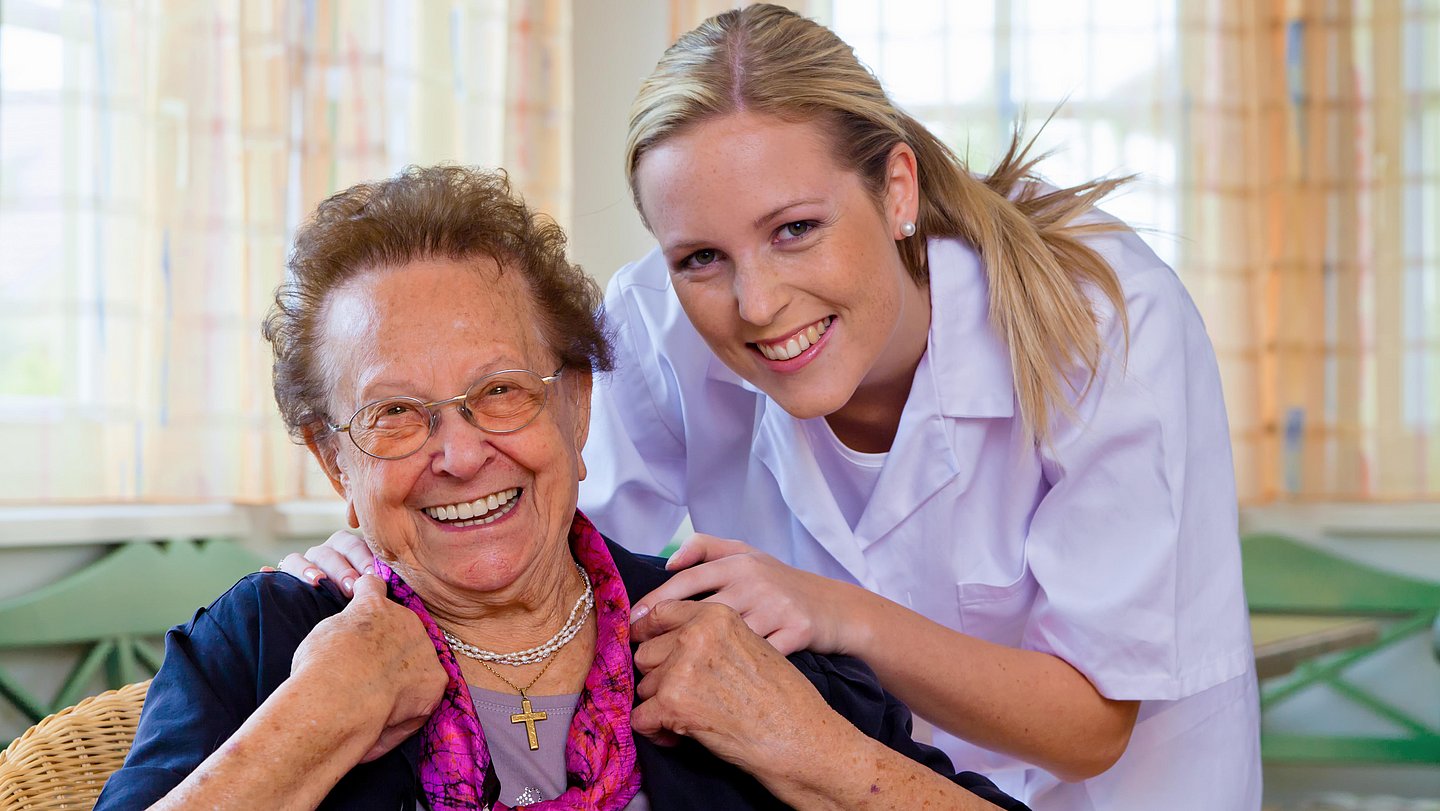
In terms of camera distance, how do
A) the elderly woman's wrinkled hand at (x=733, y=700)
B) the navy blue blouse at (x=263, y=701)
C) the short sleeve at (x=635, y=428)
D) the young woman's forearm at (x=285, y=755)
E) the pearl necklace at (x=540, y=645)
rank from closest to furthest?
1. the young woman's forearm at (x=285, y=755)
2. the navy blue blouse at (x=263, y=701)
3. the elderly woman's wrinkled hand at (x=733, y=700)
4. the pearl necklace at (x=540, y=645)
5. the short sleeve at (x=635, y=428)

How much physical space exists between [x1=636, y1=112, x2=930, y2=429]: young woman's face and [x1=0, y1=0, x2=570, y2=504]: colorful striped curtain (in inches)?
82.9

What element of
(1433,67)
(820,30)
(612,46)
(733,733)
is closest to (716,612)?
(733,733)

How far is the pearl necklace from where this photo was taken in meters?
1.39

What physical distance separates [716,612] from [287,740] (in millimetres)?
442

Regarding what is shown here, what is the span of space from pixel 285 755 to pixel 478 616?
1.16 ft

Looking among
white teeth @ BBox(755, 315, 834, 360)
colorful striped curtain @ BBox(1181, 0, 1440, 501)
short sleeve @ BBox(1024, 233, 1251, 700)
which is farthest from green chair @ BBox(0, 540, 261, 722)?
colorful striped curtain @ BBox(1181, 0, 1440, 501)

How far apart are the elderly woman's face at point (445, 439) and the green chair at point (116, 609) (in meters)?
1.94

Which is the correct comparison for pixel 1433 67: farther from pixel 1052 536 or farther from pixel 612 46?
pixel 1052 536

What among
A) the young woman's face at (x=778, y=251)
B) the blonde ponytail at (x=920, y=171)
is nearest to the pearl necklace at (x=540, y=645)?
the young woman's face at (x=778, y=251)

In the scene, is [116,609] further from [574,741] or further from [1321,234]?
[1321,234]

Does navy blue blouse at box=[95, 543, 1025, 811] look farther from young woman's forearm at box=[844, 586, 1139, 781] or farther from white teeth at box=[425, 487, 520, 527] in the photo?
white teeth at box=[425, 487, 520, 527]

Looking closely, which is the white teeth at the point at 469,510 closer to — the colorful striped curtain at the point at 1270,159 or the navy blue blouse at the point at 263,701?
the navy blue blouse at the point at 263,701

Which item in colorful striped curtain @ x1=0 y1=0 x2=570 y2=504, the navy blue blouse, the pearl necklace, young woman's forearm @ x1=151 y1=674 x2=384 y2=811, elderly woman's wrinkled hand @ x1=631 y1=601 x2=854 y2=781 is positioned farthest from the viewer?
colorful striped curtain @ x1=0 y1=0 x2=570 y2=504

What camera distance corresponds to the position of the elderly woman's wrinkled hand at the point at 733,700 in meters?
1.28
